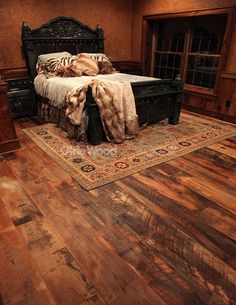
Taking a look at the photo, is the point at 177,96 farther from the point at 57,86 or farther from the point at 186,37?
the point at 57,86

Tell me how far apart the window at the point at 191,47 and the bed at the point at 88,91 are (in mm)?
1252

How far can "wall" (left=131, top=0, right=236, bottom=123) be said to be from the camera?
13.0 ft

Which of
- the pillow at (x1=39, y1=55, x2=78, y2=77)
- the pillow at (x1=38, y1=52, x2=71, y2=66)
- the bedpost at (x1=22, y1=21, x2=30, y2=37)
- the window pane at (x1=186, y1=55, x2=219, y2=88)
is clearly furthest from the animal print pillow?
the window pane at (x1=186, y1=55, x2=219, y2=88)

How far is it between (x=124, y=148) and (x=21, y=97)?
2303mm

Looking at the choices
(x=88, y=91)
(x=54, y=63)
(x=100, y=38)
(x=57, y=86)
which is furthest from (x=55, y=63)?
(x=88, y=91)

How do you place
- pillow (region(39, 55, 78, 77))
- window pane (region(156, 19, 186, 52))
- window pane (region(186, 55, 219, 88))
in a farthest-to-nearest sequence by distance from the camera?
1. window pane (region(156, 19, 186, 52))
2. window pane (region(186, 55, 219, 88))
3. pillow (region(39, 55, 78, 77))

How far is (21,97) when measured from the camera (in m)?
4.23

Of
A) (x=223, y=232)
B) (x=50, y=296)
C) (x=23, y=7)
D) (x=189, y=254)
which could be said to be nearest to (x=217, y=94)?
(x=223, y=232)

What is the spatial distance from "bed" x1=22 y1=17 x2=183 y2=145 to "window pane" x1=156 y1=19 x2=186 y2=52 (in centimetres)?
133

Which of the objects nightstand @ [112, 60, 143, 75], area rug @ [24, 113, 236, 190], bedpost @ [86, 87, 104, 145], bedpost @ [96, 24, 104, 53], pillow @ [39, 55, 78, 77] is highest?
bedpost @ [96, 24, 104, 53]

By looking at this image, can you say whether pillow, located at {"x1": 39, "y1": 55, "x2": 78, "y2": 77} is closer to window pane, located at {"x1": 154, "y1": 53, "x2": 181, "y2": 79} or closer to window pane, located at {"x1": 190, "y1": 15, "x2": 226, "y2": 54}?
window pane, located at {"x1": 154, "y1": 53, "x2": 181, "y2": 79}

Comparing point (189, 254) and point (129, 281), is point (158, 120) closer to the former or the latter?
point (189, 254)

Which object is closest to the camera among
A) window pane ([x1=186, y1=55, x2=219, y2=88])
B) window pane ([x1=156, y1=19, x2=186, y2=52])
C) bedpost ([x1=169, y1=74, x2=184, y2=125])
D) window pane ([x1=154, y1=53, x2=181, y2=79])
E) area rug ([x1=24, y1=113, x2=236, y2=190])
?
area rug ([x1=24, y1=113, x2=236, y2=190])

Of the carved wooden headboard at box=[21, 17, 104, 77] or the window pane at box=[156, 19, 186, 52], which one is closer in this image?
the carved wooden headboard at box=[21, 17, 104, 77]
